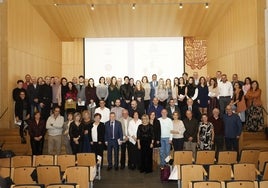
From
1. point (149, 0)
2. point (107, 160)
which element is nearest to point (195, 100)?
point (107, 160)

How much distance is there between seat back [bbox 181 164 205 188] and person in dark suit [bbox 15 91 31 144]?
6.38 metres

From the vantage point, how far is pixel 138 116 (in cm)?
1188

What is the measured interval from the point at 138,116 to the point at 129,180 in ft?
8.14

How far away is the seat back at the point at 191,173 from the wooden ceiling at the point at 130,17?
9.43 m

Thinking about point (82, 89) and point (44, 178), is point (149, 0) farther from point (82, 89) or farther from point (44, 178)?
point (44, 178)

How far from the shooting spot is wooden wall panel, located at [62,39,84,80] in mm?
21219

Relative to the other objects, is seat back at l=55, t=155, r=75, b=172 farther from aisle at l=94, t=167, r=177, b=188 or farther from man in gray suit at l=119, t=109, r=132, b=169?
man in gray suit at l=119, t=109, r=132, b=169

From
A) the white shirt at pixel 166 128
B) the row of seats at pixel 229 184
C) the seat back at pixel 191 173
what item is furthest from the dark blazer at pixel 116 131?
the row of seats at pixel 229 184

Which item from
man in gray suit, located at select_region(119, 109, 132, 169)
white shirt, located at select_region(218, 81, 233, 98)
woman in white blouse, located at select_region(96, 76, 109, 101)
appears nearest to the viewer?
man in gray suit, located at select_region(119, 109, 132, 169)

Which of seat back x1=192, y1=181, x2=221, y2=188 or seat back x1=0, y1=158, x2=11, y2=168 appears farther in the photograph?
seat back x1=0, y1=158, x2=11, y2=168

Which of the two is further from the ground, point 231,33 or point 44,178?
point 231,33

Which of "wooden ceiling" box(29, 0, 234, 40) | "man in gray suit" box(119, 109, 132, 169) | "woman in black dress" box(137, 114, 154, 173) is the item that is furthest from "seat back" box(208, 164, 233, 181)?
"wooden ceiling" box(29, 0, 234, 40)

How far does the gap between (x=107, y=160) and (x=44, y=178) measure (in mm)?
4110

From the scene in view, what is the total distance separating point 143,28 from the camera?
19312 mm
